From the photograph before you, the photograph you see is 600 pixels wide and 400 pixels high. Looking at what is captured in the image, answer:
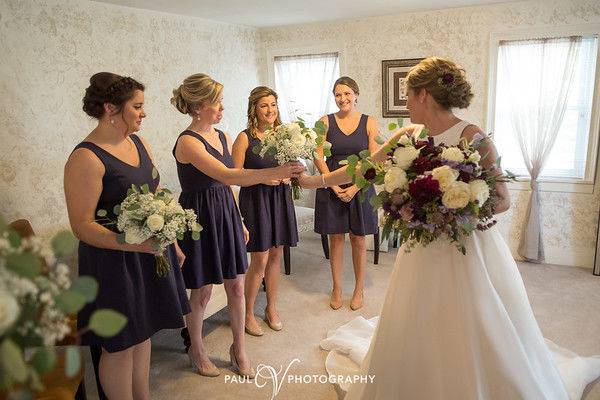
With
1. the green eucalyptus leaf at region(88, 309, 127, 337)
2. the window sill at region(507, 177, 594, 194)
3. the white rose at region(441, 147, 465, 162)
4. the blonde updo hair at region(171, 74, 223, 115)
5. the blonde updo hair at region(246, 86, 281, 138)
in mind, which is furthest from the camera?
the window sill at region(507, 177, 594, 194)

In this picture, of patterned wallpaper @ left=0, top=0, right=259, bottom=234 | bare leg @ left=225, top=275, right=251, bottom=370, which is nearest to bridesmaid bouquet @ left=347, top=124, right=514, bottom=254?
bare leg @ left=225, top=275, right=251, bottom=370

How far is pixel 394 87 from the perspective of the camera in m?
4.97

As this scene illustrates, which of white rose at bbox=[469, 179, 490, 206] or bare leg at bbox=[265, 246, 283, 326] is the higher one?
white rose at bbox=[469, 179, 490, 206]

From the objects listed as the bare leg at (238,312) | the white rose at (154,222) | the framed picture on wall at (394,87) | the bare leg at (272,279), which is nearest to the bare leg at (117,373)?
the white rose at (154,222)

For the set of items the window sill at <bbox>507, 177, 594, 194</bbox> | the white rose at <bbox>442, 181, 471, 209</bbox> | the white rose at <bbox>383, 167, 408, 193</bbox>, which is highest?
the white rose at <bbox>383, 167, 408, 193</bbox>

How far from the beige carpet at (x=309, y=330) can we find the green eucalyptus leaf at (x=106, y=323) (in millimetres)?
2003

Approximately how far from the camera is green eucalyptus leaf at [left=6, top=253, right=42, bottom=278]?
81 cm

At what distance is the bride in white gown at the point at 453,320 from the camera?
6.45 feet

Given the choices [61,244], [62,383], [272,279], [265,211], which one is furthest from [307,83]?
[61,244]

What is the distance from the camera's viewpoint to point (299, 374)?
9.40 feet

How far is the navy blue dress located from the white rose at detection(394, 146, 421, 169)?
44.7 inches

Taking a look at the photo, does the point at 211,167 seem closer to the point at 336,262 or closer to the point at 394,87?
the point at 336,262

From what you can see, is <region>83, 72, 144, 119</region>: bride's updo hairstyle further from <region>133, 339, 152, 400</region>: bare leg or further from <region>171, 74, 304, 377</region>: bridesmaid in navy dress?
<region>133, 339, 152, 400</region>: bare leg

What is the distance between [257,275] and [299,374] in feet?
2.44
